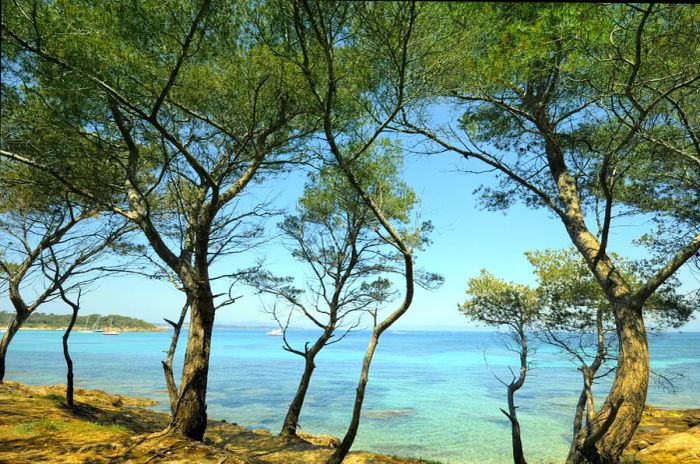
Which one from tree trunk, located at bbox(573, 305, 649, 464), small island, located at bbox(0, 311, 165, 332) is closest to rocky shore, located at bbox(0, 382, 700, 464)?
tree trunk, located at bbox(573, 305, 649, 464)

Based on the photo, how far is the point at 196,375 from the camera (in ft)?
17.9

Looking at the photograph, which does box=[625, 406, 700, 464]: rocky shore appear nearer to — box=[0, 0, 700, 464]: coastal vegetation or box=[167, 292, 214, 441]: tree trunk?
box=[0, 0, 700, 464]: coastal vegetation

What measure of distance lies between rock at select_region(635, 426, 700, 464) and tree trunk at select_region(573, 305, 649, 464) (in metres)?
3.53

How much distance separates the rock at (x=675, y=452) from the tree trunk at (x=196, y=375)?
7648mm

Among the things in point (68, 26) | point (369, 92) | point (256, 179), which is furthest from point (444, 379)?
point (68, 26)

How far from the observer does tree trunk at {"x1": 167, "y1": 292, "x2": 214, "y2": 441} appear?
5.31 metres


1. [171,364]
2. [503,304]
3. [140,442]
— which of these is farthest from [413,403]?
[140,442]

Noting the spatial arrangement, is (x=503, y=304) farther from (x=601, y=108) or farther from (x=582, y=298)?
(x=601, y=108)

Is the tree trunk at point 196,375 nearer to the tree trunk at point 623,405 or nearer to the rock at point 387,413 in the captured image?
the tree trunk at point 623,405

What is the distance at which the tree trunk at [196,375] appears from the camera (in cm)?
531

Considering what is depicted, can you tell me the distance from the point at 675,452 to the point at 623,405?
422cm

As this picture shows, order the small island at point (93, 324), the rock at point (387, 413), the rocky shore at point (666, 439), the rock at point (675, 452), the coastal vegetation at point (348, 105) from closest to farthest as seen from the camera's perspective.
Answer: the coastal vegetation at point (348, 105)
the rock at point (675, 452)
the rocky shore at point (666, 439)
the rock at point (387, 413)
the small island at point (93, 324)

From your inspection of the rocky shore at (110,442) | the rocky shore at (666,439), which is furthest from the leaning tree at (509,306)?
the rocky shore at (110,442)

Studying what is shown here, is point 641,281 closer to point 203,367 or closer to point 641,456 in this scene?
point 641,456
